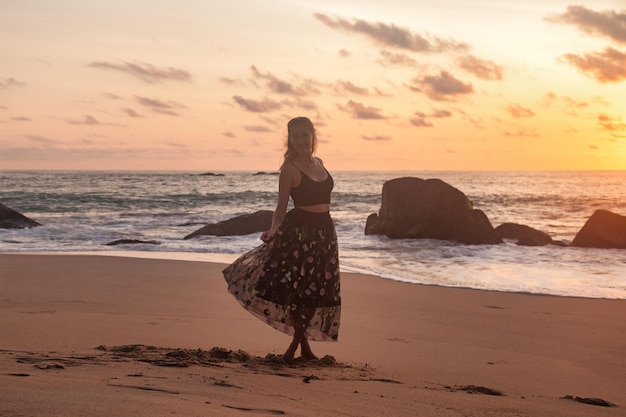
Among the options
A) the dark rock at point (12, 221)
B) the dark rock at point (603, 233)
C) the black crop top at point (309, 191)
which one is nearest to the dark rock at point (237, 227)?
the dark rock at point (12, 221)

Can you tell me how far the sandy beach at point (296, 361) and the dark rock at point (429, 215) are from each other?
938cm

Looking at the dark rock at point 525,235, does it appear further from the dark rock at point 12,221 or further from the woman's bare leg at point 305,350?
the dark rock at point 12,221

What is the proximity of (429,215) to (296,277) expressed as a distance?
15749mm

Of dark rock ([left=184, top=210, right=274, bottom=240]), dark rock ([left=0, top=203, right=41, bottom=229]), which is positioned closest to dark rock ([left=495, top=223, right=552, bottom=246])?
dark rock ([left=184, top=210, right=274, bottom=240])

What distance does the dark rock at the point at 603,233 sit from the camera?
1891 cm

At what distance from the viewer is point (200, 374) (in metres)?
4.66

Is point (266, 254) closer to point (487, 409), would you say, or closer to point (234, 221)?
point (487, 409)

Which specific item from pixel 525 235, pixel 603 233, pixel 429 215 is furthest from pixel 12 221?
pixel 603 233

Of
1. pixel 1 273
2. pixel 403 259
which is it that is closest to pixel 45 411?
pixel 1 273

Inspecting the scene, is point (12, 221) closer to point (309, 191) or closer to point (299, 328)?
point (299, 328)

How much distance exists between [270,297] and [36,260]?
8.68 metres

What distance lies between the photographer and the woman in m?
5.59

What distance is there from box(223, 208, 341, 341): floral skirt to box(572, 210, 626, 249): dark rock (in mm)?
15151

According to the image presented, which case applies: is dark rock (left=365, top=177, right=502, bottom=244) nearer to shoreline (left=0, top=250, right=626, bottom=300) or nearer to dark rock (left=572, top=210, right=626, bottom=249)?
dark rock (left=572, top=210, right=626, bottom=249)
